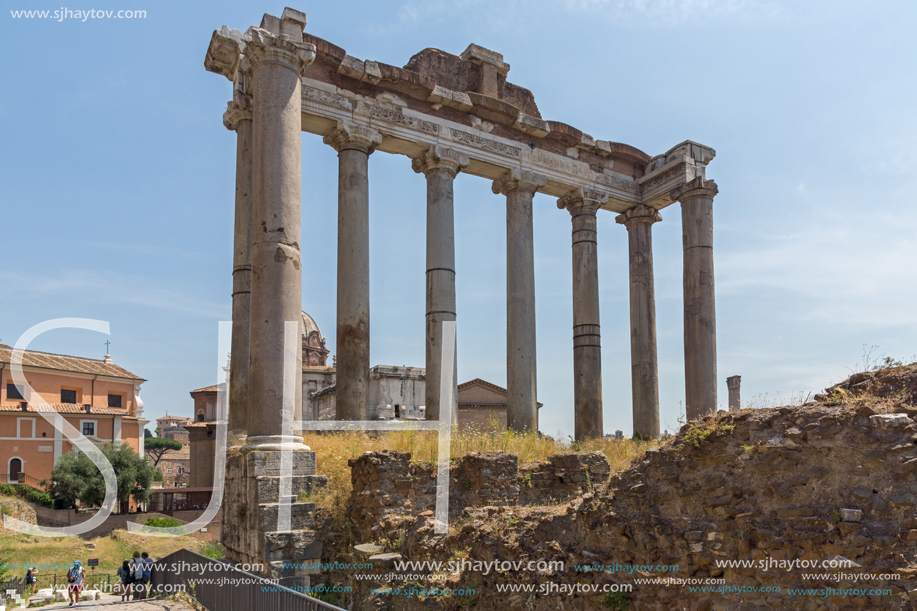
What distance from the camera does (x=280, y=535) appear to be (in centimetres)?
873

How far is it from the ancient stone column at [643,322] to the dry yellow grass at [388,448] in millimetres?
4504

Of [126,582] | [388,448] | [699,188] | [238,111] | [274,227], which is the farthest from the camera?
[699,188]

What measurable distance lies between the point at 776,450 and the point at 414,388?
21472mm

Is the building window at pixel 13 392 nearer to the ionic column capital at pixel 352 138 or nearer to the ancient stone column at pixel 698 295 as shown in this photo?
the ionic column capital at pixel 352 138

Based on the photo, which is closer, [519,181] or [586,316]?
[519,181]

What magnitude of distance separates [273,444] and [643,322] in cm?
1173

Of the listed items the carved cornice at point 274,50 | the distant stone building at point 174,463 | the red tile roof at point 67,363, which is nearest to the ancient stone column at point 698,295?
the carved cornice at point 274,50

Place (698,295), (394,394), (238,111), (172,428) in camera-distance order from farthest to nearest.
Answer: (172,428) < (394,394) < (698,295) < (238,111)

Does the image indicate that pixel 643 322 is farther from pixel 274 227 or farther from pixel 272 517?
pixel 272 517

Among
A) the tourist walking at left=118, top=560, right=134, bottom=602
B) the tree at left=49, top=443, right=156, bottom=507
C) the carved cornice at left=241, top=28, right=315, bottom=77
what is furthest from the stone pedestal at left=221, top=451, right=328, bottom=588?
the tree at left=49, top=443, right=156, bottom=507

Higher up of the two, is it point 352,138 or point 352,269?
point 352,138

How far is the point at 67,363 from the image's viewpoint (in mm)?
41062

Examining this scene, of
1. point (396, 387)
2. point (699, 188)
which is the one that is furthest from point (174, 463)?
point (699, 188)

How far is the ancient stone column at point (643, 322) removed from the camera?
58.3 feet
